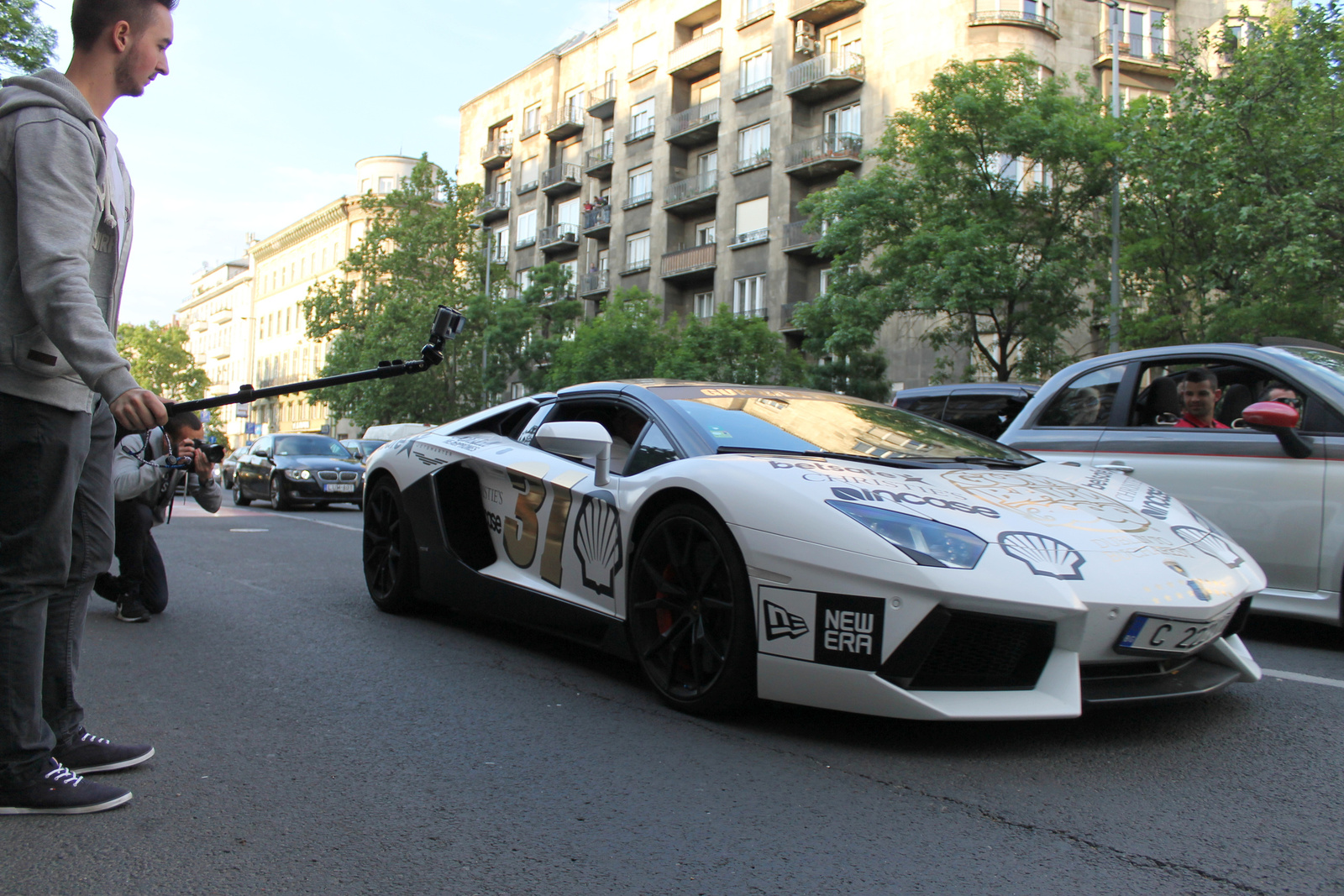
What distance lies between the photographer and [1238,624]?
354cm

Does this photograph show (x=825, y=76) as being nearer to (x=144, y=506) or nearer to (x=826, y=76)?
(x=826, y=76)

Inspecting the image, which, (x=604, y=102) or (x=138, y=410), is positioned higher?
(x=604, y=102)

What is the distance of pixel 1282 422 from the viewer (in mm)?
4719

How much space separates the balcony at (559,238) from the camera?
47219 mm

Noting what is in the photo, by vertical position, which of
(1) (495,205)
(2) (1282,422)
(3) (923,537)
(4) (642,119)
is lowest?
(3) (923,537)

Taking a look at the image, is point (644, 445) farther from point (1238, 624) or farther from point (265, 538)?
point (265, 538)

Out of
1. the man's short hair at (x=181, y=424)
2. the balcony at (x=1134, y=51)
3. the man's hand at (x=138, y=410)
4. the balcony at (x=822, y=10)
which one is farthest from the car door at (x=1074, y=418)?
the balcony at (x=822, y=10)

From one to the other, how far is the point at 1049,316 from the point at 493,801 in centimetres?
2213

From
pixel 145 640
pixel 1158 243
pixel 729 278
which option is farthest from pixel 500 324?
pixel 145 640

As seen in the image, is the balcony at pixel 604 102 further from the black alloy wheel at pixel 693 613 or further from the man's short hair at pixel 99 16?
the man's short hair at pixel 99 16

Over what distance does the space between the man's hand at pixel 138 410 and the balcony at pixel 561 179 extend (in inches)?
1819

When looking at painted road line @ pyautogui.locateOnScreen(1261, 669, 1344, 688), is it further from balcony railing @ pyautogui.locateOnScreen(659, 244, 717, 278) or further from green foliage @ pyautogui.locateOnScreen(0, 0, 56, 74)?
balcony railing @ pyautogui.locateOnScreen(659, 244, 717, 278)

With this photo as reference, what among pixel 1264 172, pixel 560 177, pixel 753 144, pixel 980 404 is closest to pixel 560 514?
pixel 980 404

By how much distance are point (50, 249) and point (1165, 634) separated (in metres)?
3.13
